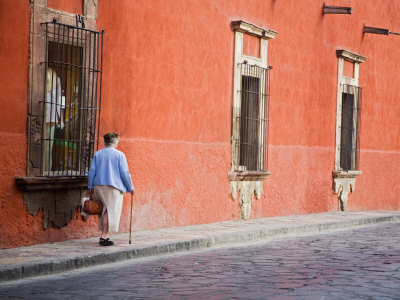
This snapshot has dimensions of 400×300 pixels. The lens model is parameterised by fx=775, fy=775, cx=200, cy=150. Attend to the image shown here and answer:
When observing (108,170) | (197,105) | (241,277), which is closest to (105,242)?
(108,170)

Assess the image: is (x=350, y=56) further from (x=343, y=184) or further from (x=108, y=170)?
(x=108, y=170)

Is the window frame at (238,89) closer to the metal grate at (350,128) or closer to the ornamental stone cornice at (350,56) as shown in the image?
the ornamental stone cornice at (350,56)

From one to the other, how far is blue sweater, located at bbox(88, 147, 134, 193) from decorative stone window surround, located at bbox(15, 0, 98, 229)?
0.38m

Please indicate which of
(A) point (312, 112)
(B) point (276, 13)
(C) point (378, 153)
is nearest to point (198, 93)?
(B) point (276, 13)

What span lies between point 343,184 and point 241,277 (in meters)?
10.1

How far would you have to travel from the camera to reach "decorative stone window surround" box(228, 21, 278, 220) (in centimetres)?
1309

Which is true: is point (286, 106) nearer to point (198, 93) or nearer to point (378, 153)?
point (198, 93)

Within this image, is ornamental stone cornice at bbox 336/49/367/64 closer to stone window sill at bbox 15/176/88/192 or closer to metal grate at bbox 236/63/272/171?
metal grate at bbox 236/63/272/171

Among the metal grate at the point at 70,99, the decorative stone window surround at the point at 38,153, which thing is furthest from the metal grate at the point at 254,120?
the decorative stone window surround at the point at 38,153

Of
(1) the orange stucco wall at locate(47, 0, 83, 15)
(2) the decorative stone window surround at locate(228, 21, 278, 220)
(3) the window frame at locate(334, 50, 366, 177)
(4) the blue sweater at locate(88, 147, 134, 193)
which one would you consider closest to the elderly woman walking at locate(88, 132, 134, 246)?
(4) the blue sweater at locate(88, 147, 134, 193)

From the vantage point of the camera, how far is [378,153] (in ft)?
62.4

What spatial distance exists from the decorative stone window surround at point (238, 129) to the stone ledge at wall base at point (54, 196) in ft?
12.9

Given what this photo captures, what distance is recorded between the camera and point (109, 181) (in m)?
9.19

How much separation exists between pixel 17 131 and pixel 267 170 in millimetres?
6272
